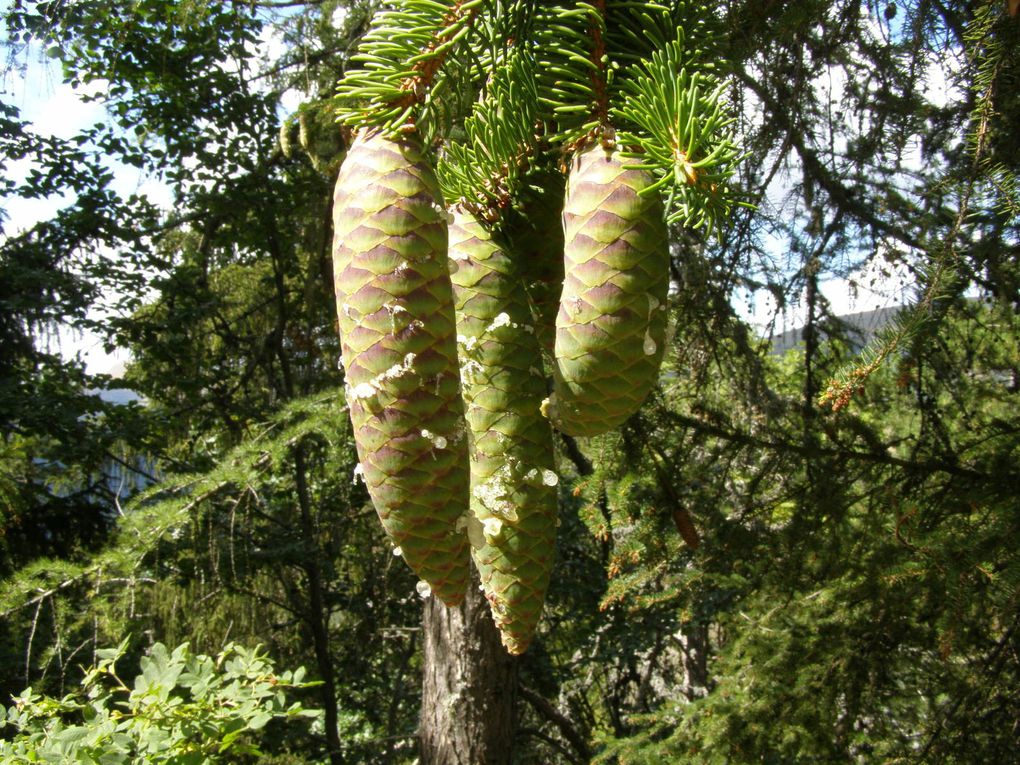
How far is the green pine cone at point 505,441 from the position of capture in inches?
21.4

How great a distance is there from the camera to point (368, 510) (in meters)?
4.45

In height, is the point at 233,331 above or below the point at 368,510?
above

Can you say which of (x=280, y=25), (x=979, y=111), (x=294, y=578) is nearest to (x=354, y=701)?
(x=294, y=578)

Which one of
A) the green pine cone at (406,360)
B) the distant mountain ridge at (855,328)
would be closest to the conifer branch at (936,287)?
the green pine cone at (406,360)

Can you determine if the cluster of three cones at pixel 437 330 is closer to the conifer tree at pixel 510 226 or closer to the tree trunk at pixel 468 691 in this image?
the conifer tree at pixel 510 226

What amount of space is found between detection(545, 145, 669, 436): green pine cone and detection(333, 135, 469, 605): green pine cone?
0.07 m

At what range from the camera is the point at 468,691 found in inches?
107

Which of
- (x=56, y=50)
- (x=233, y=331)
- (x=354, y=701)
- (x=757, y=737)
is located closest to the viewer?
(x=757, y=737)

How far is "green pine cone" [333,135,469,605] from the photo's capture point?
475mm

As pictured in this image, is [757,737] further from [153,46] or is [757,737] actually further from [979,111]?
[153,46]

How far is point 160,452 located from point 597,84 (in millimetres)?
4445

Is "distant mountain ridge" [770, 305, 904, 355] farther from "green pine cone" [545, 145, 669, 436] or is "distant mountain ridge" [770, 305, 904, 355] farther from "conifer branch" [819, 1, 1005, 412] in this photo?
"green pine cone" [545, 145, 669, 436]

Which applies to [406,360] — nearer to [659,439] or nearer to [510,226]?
[510,226]

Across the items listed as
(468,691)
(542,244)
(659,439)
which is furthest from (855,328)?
(542,244)
